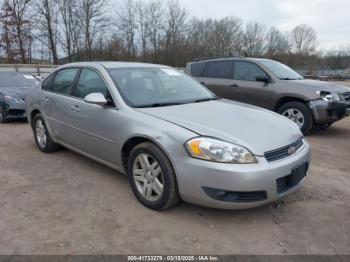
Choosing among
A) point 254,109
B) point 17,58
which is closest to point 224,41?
point 17,58

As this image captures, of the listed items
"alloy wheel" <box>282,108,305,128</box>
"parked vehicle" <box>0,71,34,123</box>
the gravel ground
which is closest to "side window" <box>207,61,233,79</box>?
"alloy wheel" <box>282,108,305,128</box>

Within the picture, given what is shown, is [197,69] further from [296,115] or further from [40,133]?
[40,133]

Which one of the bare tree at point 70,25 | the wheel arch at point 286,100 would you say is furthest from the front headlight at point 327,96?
the bare tree at point 70,25

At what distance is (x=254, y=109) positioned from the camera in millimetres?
3865

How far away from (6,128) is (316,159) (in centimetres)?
694

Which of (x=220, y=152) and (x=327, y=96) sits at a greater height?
(x=327, y=96)

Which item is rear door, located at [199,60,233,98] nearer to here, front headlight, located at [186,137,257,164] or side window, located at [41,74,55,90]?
side window, located at [41,74,55,90]

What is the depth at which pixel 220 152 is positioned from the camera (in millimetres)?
2730

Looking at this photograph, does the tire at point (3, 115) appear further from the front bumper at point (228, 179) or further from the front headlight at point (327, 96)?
the front headlight at point (327, 96)

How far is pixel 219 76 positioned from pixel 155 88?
4289 mm

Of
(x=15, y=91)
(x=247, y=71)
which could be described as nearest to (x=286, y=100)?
(x=247, y=71)

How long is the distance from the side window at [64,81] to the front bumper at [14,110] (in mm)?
3639

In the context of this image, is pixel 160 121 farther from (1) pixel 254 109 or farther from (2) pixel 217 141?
(1) pixel 254 109

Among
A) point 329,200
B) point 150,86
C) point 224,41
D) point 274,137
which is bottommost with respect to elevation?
point 329,200
